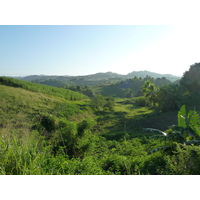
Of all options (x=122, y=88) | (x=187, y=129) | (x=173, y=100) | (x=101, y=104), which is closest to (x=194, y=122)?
(x=187, y=129)

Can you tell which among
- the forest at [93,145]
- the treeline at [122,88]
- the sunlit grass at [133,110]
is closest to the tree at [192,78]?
the forest at [93,145]

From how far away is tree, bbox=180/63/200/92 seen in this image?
2919cm

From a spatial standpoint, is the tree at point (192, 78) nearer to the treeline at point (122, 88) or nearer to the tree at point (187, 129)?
the tree at point (187, 129)

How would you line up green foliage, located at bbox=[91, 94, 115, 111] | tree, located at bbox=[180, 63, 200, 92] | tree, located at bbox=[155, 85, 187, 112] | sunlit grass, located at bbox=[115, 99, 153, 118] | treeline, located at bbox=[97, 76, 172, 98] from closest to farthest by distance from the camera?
1. tree, located at bbox=[155, 85, 187, 112]
2. sunlit grass, located at bbox=[115, 99, 153, 118]
3. tree, located at bbox=[180, 63, 200, 92]
4. green foliage, located at bbox=[91, 94, 115, 111]
5. treeline, located at bbox=[97, 76, 172, 98]

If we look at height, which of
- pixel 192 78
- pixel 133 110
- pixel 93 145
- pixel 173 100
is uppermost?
pixel 192 78

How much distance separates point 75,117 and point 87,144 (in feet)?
54.5

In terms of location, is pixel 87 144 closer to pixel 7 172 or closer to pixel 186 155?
pixel 186 155

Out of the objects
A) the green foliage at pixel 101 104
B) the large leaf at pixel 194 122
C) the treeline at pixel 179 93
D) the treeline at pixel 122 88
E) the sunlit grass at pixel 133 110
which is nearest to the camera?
the large leaf at pixel 194 122

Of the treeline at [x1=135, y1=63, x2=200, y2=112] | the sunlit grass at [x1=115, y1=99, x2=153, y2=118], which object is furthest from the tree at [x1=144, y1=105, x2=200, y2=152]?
the sunlit grass at [x1=115, y1=99, x2=153, y2=118]

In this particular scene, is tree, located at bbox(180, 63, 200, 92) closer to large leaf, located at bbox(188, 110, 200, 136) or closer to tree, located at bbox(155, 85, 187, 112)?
tree, located at bbox(155, 85, 187, 112)

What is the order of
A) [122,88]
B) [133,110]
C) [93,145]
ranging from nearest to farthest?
1. [93,145]
2. [133,110]
3. [122,88]

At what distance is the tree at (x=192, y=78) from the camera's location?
Result: 29.2 metres

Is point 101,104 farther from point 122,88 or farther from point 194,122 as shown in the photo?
point 122,88

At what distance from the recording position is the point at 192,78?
→ 2992cm
